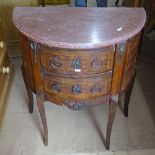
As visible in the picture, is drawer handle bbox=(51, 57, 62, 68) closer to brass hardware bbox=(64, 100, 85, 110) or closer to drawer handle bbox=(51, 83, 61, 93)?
drawer handle bbox=(51, 83, 61, 93)

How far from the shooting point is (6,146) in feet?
4.63

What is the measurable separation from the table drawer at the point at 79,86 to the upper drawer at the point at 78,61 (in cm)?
4

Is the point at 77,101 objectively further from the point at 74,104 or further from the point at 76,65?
the point at 76,65

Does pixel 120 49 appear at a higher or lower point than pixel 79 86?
higher

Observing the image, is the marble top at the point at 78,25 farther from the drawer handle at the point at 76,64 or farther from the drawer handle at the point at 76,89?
the drawer handle at the point at 76,89

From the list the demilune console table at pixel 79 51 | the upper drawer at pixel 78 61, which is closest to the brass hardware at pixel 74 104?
the demilune console table at pixel 79 51

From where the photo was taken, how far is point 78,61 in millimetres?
997

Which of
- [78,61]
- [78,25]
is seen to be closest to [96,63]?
[78,61]

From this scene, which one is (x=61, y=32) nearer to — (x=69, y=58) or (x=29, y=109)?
(x=69, y=58)

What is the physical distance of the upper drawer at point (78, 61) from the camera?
98 centimetres

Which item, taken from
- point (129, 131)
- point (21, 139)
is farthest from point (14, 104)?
point (129, 131)

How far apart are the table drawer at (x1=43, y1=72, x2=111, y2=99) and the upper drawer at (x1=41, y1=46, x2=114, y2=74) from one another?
4 centimetres

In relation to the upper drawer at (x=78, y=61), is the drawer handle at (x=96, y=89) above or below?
below

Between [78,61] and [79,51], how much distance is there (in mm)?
48
